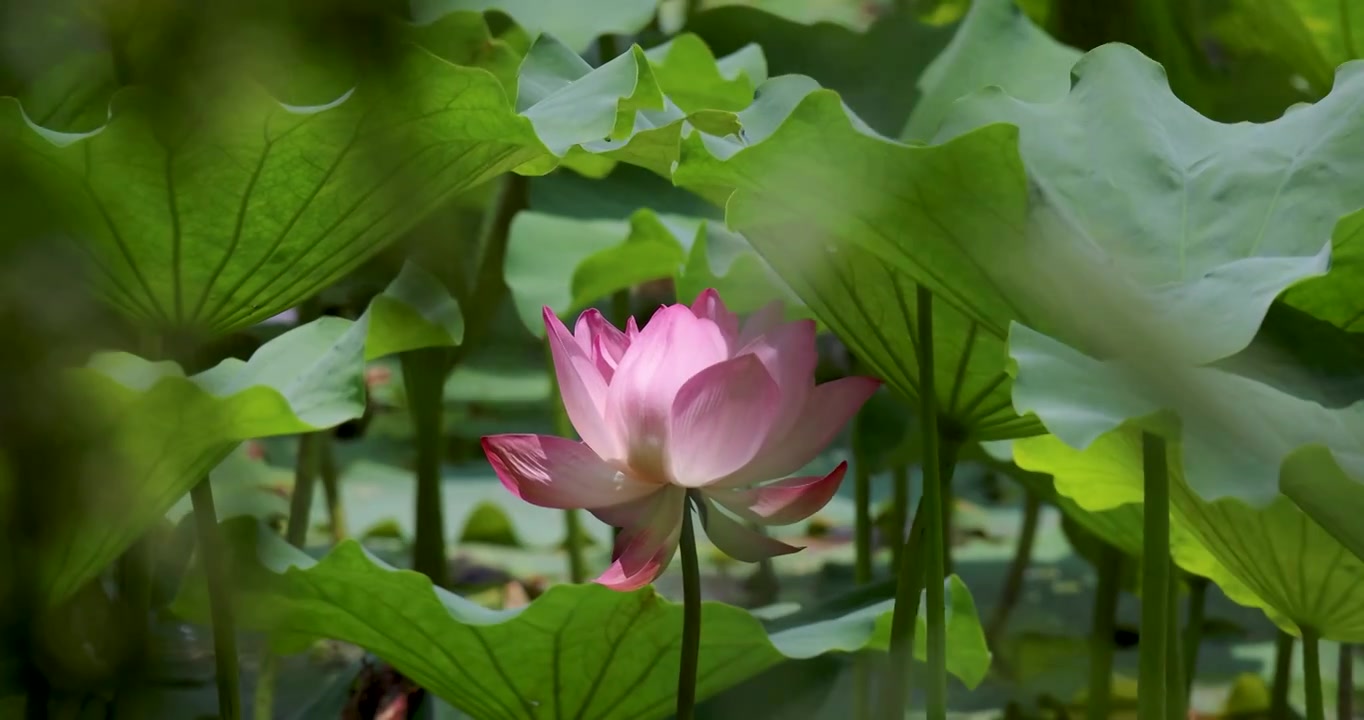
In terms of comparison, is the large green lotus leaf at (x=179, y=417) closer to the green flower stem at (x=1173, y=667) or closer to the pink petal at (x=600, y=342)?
the pink petal at (x=600, y=342)

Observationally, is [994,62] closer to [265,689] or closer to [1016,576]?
[1016,576]

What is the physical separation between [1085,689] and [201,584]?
30.9 inches

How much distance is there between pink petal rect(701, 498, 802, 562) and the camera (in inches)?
19.6

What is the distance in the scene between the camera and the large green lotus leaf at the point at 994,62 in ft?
3.16

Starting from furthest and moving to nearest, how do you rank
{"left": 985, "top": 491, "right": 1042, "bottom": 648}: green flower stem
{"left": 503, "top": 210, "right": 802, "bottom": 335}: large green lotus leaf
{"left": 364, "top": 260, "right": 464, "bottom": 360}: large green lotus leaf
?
1. {"left": 985, "top": 491, "right": 1042, "bottom": 648}: green flower stem
2. {"left": 503, "top": 210, "right": 802, "bottom": 335}: large green lotus leaf
3. {"left": 364, "top": 260, "right": 464, "bottom": 360}: large green lotus leaf

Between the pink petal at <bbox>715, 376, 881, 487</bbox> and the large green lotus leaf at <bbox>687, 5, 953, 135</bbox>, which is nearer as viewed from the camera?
the pink petal at <bbox>715, 376, 881, 487</bbox>

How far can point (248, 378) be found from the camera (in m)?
0.56

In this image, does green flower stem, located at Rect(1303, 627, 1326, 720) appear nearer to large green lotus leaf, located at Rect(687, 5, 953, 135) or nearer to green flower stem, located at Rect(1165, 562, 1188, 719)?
green flower stem, located at Rect(1165, 562, 1188, 719)

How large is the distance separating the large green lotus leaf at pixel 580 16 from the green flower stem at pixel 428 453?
27cm

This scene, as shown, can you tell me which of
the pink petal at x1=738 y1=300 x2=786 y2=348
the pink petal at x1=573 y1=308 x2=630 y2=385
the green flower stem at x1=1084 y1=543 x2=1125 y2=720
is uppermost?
the pink petal at x1=738 y1=300 x2=786 y2=348

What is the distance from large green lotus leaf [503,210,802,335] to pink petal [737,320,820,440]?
0.31m

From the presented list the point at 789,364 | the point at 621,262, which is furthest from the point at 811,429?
the point at 621,262

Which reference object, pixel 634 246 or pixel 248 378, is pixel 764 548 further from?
pixel 634 246

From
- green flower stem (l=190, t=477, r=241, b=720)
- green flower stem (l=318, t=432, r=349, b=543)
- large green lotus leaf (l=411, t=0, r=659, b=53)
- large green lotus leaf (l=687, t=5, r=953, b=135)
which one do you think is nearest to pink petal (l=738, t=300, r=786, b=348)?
green flower stem (l=190, t=477, r=241, b=720)
